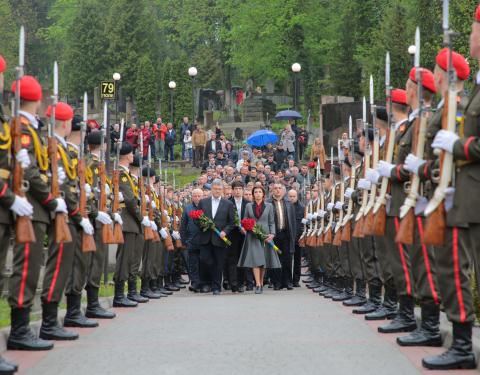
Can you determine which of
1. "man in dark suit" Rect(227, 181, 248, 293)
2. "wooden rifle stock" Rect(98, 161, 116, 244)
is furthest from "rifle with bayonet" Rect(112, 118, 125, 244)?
"man in dark suit" Rect(227, 181, 248, 293)

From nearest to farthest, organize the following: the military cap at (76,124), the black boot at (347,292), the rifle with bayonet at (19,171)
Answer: the rifle with bayonet at (19,171)
the military cap at (76,124)
the black boot at (347,292)

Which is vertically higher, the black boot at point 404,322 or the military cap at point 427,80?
the military cap at point 427,80

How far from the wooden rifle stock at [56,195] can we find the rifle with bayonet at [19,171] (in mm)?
1198

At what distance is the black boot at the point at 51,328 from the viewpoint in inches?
448

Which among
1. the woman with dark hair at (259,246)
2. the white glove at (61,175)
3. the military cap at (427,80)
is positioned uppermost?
the military cap at (427,80)

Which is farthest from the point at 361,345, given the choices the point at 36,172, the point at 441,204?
the point at 36,172

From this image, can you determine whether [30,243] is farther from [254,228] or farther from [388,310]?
[254,228]

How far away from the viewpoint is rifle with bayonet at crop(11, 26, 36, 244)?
9305mm

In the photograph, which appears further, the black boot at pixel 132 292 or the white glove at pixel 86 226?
the black boot at pixel 132 292

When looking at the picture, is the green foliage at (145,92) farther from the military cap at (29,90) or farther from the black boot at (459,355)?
the black boot at (459,355)

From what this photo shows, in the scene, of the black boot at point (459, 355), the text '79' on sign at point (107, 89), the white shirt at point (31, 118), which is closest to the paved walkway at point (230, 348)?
the black boot at point (459, 355)

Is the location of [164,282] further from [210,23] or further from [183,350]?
[210,23]

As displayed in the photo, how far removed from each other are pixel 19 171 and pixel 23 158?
15 centimetres

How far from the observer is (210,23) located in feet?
282
